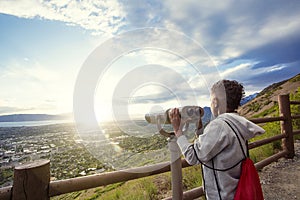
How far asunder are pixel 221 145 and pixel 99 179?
0.87 meters

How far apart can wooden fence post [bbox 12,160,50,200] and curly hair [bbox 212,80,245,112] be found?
1145 millimetres

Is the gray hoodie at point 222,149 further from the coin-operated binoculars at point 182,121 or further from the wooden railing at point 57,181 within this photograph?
the wooden railing at point 57,181

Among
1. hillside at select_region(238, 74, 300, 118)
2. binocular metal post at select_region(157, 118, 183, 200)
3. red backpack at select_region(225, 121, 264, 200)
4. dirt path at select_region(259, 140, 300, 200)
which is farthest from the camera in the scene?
hillside at select_region(238, 74, 300, 118)

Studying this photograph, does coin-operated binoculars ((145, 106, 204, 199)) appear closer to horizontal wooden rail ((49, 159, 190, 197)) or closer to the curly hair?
the curly hair

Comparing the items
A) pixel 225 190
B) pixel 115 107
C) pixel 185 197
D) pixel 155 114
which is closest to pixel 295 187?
pixel 185 197

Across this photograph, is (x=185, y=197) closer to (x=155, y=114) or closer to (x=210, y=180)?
(x=210, y=180)

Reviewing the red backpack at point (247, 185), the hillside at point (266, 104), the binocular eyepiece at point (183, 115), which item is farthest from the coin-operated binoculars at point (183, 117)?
the hillside at point (266, 104)

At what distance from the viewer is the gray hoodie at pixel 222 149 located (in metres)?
1.12

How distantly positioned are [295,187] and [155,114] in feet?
9.91

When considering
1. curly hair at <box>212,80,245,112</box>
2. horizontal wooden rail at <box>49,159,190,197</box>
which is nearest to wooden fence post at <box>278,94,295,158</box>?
horizontal wooden rail at <box>49,159,190,197</box>

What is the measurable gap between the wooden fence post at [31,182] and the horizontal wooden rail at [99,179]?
0.06 meters

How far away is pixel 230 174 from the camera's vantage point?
3.87 feet

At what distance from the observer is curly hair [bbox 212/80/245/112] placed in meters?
1.25

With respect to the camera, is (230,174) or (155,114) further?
(155,114)
